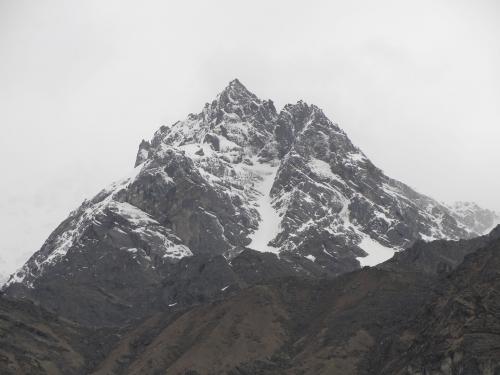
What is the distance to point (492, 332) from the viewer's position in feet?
621

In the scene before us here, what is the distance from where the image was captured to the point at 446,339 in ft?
649

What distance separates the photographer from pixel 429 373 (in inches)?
7456

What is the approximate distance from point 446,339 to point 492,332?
11.8 metres

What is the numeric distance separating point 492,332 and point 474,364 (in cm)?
1153

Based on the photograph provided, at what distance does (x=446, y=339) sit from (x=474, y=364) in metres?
17.4

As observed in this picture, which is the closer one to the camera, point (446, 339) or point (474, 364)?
point (474, 364)

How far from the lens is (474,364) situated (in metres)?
181

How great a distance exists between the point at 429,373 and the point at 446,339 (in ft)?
37.8

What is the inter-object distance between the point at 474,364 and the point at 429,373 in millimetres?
11774
